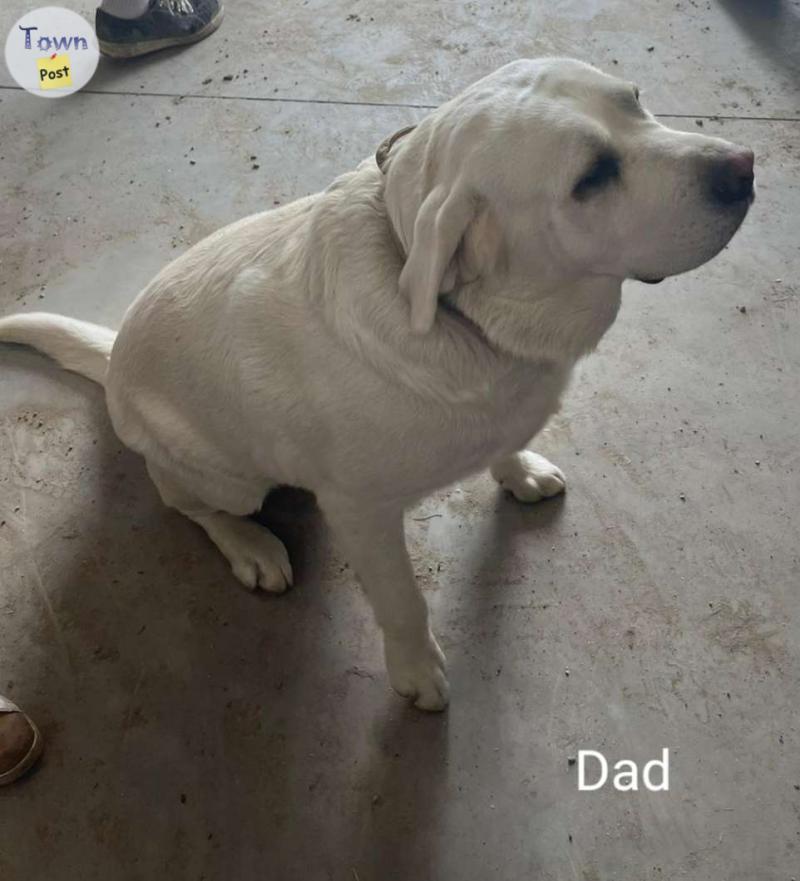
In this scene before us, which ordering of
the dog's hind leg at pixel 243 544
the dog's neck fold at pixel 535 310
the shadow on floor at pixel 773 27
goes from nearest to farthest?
the dog's neck fold at pixel 535 310 < the dog's hind leg at pixel 243 544 < the shadow on floor at pixel 773 27

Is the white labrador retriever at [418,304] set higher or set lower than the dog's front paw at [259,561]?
higher

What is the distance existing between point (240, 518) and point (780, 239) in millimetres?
1881

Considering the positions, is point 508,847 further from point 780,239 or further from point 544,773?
point 780,239

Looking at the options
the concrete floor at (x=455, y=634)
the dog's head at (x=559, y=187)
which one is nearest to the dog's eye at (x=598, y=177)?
the dog's head at (x=559, y=187)

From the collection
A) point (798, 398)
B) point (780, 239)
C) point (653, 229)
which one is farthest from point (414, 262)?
point (780, 239)

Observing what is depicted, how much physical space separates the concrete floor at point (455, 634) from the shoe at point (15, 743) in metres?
0.05

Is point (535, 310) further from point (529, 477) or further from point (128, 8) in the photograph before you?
point (128, 8)

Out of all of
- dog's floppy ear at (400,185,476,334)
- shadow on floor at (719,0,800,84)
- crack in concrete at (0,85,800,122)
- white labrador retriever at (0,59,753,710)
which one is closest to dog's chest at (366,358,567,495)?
white labrador retriever at (0,59,753,710)

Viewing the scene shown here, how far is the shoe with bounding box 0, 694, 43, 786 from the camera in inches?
66.6

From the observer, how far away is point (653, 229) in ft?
3.88

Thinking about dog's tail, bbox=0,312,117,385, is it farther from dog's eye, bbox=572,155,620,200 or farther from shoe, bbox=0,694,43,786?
dog's eye, bbox=572,155,620,200

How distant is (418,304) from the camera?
119cm

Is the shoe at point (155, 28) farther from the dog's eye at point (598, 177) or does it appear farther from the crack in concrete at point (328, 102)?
the dog's eye at point (598, 177)

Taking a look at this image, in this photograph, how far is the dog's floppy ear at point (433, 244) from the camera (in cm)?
114
